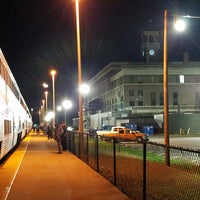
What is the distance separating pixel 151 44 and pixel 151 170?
93759 millimetres

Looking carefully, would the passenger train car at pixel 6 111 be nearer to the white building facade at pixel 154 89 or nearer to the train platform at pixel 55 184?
the train platform at pixel 55 184

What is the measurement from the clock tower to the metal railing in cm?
8533

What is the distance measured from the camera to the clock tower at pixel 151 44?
101250 millimetres

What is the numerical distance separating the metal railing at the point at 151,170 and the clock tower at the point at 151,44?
8533 cm

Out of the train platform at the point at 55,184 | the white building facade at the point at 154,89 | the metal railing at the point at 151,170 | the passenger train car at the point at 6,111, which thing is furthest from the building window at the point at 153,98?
the metal railing at the point at 151,170

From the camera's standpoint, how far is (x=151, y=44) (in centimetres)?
10244

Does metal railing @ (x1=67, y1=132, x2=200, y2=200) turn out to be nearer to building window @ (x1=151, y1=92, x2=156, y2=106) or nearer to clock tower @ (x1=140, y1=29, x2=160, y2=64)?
building window @ (x1=151, y1=92, x2=156, y2=106)

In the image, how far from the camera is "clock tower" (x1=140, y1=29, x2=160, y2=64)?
101250mm

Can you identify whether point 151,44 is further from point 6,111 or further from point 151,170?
point 151,170

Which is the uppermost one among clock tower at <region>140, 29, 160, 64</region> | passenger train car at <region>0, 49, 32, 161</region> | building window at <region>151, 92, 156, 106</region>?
clock tower at <region>140, 29, 160, 64</region>

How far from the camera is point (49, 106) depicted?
10744 cm

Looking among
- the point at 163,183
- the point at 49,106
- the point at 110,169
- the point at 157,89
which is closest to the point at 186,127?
the point at 157,89

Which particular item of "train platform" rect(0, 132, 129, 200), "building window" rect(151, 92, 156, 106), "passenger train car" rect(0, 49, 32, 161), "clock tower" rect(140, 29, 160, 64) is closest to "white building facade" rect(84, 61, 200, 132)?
"building window" rect(151, 92, 156, 106)

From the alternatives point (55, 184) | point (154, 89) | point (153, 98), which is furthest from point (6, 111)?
point (154, 89)
